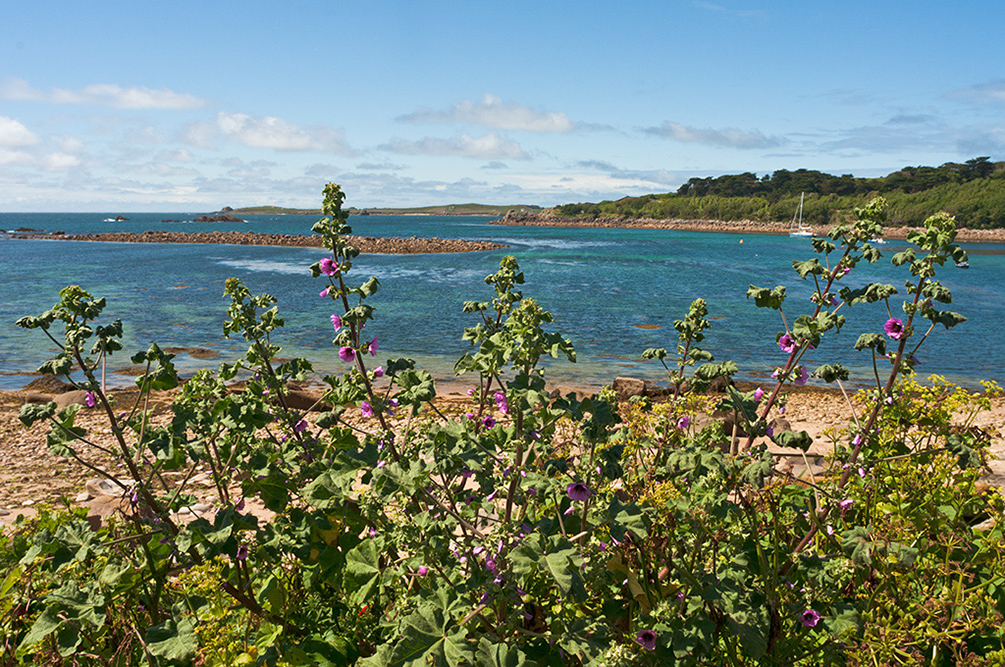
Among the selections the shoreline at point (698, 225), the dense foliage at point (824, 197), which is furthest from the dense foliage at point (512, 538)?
the shoreline at point (698, 225)

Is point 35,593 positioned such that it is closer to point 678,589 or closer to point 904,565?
point 678,589

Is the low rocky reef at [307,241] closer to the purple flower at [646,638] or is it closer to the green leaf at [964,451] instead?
the green leaf at [964,451]

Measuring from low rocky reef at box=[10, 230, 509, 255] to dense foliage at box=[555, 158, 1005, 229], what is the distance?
60.4 meters

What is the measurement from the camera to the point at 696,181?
16325cm

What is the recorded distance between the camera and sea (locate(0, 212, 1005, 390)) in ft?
52.6

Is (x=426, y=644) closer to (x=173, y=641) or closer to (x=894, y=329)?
(x=173, y=641)

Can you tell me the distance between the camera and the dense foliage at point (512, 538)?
6.33 feet

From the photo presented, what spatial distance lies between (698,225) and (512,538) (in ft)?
439

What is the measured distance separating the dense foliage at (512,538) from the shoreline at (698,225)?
341 ft

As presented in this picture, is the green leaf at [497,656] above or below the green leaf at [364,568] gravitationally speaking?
below

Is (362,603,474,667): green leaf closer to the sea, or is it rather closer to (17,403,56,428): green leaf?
(17,403,56,428): green leaf

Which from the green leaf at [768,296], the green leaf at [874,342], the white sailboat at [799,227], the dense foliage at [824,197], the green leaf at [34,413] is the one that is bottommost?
the green leaf at [34,413]

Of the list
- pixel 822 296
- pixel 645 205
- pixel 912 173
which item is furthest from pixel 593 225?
pixel 822 296

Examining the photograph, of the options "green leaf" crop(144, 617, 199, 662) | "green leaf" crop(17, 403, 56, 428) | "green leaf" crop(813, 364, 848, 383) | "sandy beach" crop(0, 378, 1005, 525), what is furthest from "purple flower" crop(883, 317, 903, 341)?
"green leaf" crop(17, 403, 56, 428)
